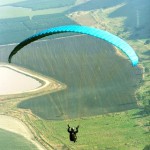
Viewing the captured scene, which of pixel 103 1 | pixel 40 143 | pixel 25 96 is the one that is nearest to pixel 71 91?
pixel 25 96

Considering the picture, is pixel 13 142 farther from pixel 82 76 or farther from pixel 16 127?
pixel 82 76

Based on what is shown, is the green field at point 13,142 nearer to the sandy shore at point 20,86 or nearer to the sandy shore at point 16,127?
the sandy shore at point 16,127

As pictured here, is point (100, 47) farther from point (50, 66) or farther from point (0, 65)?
point (0, 65)

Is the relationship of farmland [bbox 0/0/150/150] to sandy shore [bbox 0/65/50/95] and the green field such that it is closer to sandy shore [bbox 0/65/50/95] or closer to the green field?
the green field

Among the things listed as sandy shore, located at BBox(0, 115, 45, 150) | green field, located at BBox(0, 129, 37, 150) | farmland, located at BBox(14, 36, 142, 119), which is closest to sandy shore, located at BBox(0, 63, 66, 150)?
sandy shore, located at BBox(0, 115, 45, 150)

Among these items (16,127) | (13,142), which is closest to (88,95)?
(16,127)

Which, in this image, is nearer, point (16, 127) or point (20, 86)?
point (16, 127)

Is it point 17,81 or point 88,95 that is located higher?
point 17,81

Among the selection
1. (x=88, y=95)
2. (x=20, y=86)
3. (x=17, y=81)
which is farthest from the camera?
(x=17, y=81)

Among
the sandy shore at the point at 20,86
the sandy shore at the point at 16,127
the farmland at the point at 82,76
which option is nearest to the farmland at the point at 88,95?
the farmland at the point at 82,76
